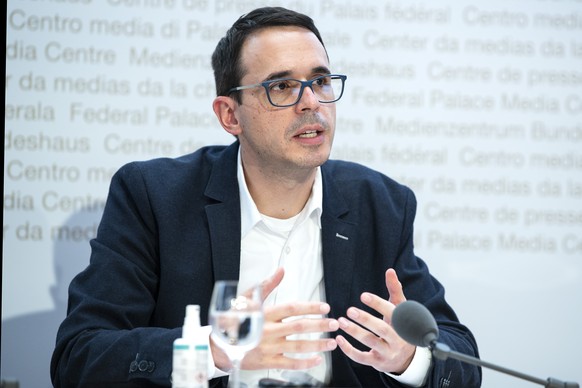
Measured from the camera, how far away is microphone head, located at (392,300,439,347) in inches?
76.0

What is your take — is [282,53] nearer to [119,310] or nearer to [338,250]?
[338,250]

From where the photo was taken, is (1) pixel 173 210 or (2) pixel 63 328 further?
(1) pixel 173 210

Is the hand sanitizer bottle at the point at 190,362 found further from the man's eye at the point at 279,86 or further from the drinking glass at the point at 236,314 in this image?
the man's eye at the point at 279,86

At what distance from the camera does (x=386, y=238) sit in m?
2.95

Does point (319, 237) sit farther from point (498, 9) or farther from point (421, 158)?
point (498, 9)

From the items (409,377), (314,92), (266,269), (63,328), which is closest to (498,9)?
(314,92)

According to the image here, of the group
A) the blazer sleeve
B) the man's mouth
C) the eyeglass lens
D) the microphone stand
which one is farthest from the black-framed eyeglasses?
the microphone stand

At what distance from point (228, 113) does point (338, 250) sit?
706 millimetres

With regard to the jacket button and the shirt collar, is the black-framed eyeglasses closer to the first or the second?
the shirt collar

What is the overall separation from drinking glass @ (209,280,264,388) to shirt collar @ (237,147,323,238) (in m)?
1.22

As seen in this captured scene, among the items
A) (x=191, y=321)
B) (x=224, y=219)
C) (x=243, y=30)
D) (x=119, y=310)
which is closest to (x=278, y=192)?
(x=224, y=219)

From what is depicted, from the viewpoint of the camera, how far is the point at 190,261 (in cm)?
280

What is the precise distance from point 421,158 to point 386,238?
110 cm

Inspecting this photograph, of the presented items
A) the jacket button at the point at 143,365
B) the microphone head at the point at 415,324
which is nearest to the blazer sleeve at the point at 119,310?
the jacket button at the point at 143,365
